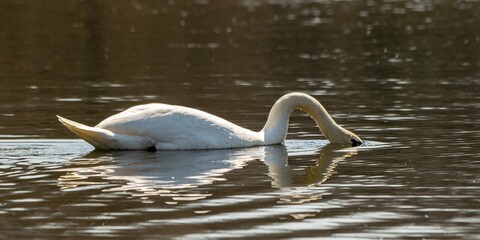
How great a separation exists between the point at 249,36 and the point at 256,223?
94.5 ft

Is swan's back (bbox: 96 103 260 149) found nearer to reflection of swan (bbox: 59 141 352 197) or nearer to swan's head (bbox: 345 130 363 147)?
reflection of swan (bbox: 59 141 352 197)

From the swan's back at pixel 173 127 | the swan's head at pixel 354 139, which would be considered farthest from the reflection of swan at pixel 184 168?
the swan's head at pixel 354 139

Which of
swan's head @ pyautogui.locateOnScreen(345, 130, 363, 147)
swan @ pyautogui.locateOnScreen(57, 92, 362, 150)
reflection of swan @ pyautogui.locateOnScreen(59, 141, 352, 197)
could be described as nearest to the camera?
reflection of swan @ pyautogui.locateOnScreen(59, 141, 352, 197)

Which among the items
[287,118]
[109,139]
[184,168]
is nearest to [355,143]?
[287,118]

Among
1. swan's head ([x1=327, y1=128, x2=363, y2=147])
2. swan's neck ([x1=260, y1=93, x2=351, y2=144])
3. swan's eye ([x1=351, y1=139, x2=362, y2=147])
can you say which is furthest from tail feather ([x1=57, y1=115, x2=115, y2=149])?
swan's eye ([x1=351, y1=139, x2=362, y2=147])

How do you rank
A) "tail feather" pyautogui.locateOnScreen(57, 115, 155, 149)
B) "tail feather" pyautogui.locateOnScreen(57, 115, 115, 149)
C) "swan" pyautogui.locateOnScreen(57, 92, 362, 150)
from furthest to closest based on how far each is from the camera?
"swan" pyautogui.locateOnScreen(57, 92, 362, 150)
"tail feather" pyautogui.locateOnScreen(57, 115, 155, 149)
"tail feather" pyautogui.locateOnScreen(57, 115, 115, 149)

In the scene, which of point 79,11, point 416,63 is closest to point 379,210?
point 416,63

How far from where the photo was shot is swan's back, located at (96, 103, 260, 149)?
52.4ft

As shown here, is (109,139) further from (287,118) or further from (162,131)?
(287,118)

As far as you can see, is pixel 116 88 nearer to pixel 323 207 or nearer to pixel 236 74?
pixel 236 74

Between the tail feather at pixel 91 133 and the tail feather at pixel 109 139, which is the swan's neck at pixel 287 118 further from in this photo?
the tail feather at pixel 91 133

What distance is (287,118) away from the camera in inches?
680

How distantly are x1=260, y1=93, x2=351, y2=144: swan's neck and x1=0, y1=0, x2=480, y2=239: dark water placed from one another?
24cm

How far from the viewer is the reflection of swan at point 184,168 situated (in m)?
13.6
